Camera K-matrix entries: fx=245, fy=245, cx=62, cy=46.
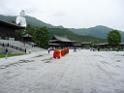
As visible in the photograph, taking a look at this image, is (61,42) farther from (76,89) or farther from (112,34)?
(76,89)

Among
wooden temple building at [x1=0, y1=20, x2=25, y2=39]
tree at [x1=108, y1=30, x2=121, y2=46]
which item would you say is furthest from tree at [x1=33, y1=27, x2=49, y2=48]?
tree at [x1=108, y1=30, x2=121, y2=46]

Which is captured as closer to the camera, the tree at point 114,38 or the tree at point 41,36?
the tree at point 41,36

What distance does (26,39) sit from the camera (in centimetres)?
8369

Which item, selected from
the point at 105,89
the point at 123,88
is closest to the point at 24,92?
the point at 105,89

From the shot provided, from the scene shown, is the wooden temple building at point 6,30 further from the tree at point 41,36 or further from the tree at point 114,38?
the tree at point 114,38

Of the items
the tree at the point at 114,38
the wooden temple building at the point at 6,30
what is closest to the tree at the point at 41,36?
the wooden temple building at the point at 6,30

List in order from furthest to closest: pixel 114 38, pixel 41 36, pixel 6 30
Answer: pixel 114 38
pixel 41 36
pixel 6 30

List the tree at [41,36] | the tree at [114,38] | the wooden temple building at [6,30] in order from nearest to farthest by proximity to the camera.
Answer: the wooden temple building at [6,30]
the tree at [41,36]
the tree at [114,38]

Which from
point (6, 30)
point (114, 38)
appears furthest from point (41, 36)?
point (114, 38)

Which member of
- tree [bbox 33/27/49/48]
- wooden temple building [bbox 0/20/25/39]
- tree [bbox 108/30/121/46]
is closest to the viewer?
wooden temple building [bbox 0/20/25/39]

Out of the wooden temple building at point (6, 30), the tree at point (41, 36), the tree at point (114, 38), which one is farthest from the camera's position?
the tree at point (114, 38)

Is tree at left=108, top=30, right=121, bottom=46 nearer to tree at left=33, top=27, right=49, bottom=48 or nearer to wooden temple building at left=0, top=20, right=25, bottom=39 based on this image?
tree at left=33, top=27, right=49, bottom=48

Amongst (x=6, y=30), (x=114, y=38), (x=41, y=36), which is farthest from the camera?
(x=114, y=38)

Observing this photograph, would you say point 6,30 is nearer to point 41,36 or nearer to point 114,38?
point 41,36
